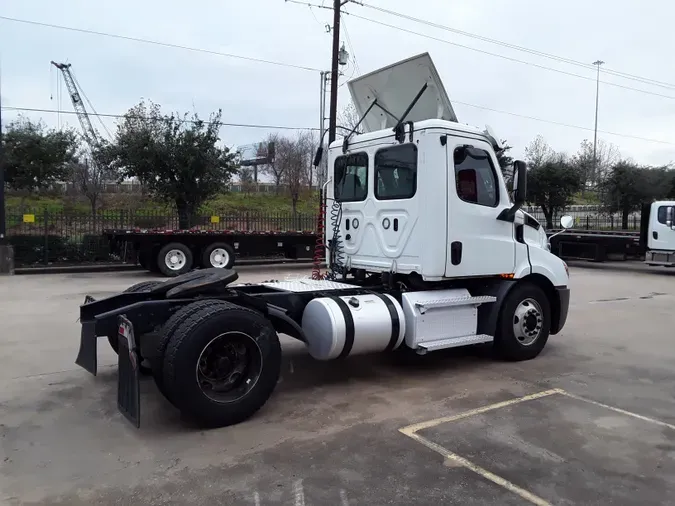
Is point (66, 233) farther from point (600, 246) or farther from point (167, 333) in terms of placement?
point (600, 246)

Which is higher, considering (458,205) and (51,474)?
(458,205)

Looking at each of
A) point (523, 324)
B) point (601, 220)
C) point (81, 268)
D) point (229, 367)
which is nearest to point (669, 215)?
point (523, 324)

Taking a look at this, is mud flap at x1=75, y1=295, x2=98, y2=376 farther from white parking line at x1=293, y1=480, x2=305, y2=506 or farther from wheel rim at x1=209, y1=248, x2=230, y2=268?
wheel rim at x1=209, y1=248, x2=230, y2=268

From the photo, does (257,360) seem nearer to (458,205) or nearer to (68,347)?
(458,205)

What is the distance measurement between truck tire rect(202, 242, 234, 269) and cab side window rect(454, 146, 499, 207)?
12.1 m

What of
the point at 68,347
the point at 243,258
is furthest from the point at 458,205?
the point at 243,258

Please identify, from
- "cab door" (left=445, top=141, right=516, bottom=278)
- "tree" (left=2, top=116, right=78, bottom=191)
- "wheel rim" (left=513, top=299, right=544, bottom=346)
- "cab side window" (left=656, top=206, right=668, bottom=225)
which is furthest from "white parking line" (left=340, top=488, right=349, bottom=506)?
"tree" (left=2, top=116, right=78, bottom=191)

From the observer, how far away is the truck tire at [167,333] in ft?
15.4

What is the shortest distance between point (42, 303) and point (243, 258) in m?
9.36

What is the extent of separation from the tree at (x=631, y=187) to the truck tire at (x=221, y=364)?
102 ft

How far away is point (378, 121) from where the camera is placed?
7.78 m

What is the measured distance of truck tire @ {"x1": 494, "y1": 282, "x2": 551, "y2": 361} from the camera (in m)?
6.84

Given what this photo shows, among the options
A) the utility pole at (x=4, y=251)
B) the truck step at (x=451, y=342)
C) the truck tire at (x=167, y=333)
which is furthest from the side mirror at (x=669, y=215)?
the utility pole at (x=4, y=251)

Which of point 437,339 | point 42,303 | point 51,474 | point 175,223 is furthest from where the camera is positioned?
point 175,223
